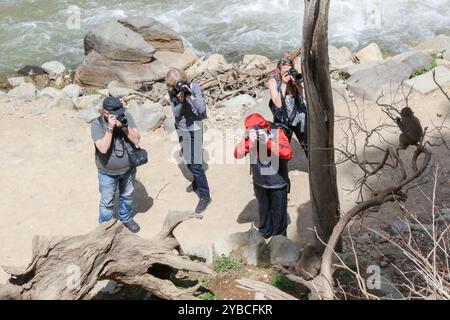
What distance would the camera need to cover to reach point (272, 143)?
5.15 metres

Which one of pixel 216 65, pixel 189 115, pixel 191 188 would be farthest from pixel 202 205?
pixel 216 65

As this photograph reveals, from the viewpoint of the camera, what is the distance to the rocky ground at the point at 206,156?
5996mm

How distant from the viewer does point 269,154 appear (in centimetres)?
521

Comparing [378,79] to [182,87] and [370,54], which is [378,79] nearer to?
[370,54]

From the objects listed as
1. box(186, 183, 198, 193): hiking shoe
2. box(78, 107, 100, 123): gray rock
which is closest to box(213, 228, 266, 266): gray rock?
box(186, 183, 198, 193): hiking shoe

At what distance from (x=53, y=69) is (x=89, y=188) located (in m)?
5.51

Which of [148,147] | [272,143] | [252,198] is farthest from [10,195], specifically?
[272,143]

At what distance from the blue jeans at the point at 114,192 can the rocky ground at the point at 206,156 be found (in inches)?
20.1

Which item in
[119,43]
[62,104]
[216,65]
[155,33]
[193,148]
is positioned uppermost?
[155,33]

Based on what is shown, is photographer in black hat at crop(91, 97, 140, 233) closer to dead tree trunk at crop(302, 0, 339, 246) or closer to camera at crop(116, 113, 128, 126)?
camera at crop(116, 113, 128, 126)

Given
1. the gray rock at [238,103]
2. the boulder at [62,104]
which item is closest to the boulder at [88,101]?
the boulder at [62,104]

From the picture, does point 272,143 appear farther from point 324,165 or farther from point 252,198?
point 252,198

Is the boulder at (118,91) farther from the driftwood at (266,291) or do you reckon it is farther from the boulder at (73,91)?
the driftwood at (266,291)
